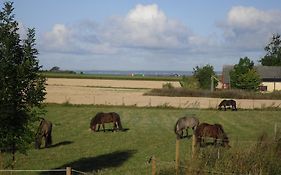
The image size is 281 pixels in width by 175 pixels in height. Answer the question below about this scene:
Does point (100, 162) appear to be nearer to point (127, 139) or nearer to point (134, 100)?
point (127, 139)

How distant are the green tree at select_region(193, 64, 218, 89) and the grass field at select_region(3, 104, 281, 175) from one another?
33331mm

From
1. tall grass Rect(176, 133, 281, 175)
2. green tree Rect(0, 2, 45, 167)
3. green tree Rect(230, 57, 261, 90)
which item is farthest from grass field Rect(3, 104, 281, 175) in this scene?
green tree Rect(230, 57, 261, 90)

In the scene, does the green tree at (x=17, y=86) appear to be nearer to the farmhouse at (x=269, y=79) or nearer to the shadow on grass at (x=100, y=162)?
the shadow on grass at (x=100, y=162)

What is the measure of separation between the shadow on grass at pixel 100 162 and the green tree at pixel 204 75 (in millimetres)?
60953

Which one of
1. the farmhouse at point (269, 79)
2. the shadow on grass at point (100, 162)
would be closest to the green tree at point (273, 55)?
the farmhouse at point (269, 79)

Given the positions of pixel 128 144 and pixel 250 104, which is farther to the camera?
pixel 250 104

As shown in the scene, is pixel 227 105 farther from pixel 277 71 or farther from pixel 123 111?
pixel 277 71

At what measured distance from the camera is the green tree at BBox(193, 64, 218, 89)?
8360 cm

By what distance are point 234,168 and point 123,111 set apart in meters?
35.8

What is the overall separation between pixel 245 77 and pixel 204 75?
7.93 metres

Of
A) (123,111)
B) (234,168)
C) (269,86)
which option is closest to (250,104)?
(123,111)

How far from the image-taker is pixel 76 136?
3019 centimetres

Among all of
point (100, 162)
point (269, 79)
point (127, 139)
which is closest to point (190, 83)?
point (269, 79)

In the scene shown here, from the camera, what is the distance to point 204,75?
84.4 m
